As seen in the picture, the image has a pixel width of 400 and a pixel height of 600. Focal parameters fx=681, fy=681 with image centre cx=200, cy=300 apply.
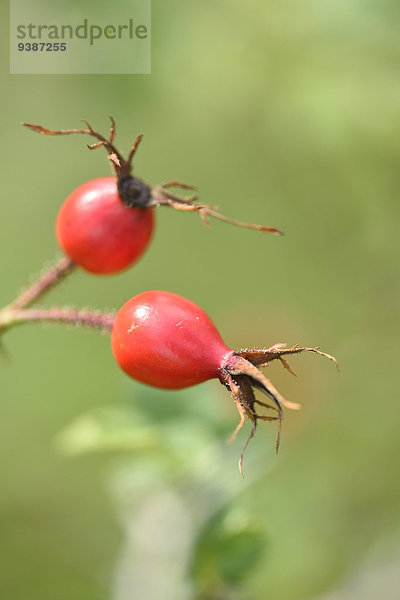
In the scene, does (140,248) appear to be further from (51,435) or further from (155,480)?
(51,435)

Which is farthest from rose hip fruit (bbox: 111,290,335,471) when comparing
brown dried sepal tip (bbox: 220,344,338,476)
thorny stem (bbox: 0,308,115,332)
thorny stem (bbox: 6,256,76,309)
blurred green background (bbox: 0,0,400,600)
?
blurred green background (bbox: 0,0,400,600)

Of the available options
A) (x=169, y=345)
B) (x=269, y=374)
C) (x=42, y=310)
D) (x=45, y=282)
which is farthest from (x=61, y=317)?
(x=269, y=374)

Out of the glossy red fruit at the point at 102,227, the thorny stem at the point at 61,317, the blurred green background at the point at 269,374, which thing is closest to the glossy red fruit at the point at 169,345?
the thorny stem at the point at 61,317

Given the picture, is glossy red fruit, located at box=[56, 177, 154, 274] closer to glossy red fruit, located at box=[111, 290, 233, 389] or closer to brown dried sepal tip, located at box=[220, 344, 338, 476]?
glossy red fruit, located at box=[111, 290, 233, 389]

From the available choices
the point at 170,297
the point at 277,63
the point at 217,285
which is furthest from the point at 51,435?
the point at 170,297

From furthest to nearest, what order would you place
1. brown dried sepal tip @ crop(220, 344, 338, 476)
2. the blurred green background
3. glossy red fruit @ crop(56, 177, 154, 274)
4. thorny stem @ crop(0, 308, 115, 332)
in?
the blurred green background
glossy red fruit @ crop(56, 177, 154, 274)
thorny stem @ crop(0, 308, 115, 332)
brown dried sepal tip @ crop(220, 344, 338, 476)

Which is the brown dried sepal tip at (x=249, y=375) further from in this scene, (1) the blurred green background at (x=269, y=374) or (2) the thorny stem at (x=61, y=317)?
(1) the blurred green background at (x=269, y=374)
